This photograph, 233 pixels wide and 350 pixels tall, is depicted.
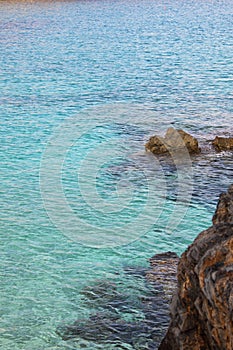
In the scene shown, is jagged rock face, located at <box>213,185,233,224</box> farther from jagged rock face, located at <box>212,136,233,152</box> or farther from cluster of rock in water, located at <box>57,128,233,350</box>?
jagged rock face, located at <box>212,136,233,152</box>

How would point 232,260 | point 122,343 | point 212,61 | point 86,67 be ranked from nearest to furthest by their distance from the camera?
point 232,260 < point 122,343 < point 86,67 < point 212,61

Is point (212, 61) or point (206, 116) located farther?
point (212, 61)

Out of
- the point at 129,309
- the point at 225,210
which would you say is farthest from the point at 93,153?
the point at 225,210

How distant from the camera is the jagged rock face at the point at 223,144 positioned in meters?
33.0

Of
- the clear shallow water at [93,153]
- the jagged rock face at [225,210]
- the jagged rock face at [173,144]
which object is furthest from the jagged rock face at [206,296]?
the jagged rock face at [173,144]

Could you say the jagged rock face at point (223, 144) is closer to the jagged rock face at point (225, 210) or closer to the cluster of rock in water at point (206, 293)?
the cluster of rock in water at point (206, 293)

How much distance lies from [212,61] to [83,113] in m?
28.0

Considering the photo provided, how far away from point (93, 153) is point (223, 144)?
652 centimetres

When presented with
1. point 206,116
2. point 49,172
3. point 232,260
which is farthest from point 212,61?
point 232,260

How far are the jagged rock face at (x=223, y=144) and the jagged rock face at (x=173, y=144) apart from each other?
1069mm

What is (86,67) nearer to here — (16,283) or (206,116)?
(206,116)

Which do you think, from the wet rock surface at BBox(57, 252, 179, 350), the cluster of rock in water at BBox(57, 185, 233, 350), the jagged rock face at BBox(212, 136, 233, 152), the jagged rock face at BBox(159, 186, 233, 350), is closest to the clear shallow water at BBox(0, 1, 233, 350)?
the wet rock surface at BBox(57, 252, 179, 350)

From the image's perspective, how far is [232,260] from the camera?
10664 mm

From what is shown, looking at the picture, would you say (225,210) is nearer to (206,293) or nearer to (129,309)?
(206,293)
